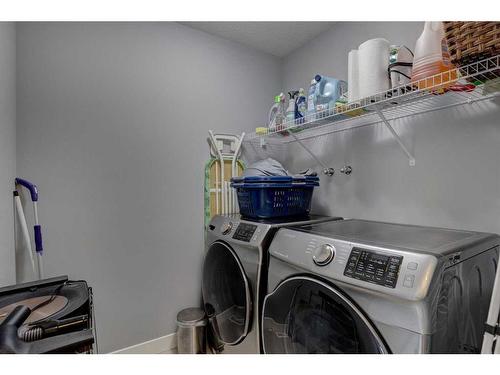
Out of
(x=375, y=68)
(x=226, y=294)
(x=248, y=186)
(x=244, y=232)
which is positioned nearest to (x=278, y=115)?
(x=248, y=186)

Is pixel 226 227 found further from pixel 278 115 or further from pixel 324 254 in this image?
pixel 278 115

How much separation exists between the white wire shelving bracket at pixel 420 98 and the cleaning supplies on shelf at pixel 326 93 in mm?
22

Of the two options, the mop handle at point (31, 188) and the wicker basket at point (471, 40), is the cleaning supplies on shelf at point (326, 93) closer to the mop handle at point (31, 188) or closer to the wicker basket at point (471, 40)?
the wicker basket at point (471, 40)

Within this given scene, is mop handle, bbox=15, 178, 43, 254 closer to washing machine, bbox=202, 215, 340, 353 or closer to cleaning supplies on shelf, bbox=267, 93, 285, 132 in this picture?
washing machine, bbox=202, 215, 340, 353

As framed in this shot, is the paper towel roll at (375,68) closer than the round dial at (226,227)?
Yes

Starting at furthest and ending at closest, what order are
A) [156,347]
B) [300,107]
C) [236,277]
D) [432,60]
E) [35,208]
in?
[156,347]
[300,107]
[236,277]
[35,208]
[432,60]

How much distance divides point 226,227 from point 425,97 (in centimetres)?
131

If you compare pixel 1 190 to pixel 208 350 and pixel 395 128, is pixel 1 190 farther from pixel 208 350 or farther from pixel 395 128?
pixel 395 128

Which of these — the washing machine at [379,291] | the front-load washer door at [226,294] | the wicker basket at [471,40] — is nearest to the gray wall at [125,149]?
the front-load washer door at [226,294]

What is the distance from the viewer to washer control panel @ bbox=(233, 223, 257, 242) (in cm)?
157

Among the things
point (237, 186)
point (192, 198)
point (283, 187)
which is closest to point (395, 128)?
point (283, 187)

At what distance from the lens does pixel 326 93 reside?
1680mm

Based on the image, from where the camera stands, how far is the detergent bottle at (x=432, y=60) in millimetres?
1086

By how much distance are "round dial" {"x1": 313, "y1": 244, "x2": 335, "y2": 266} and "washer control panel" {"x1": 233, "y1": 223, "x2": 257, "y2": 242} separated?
49cm
